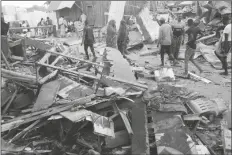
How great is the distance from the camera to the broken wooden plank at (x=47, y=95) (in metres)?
4.36

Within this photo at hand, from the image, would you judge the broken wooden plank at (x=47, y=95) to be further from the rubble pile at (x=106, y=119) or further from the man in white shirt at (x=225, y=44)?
the man in white shirt at (x=225, y=44)

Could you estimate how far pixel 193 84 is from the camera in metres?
6.79

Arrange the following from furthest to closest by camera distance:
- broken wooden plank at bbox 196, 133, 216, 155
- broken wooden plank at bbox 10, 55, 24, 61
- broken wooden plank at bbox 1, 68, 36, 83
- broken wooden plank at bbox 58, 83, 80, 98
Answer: broken wooden plank at bbox 10, 55, 24, 61 → broken wooden plank at bbox 58, 83, 80, 98 → broken wooden plank at bbox 1, 68, 36, 83 → broken wooden plank at bbox 196, 133, 216, 155

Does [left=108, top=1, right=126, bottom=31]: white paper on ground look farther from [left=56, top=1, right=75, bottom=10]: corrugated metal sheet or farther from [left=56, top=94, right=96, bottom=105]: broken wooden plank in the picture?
[left=56, top=94, right=96, bottom=105]: broken wooden plank

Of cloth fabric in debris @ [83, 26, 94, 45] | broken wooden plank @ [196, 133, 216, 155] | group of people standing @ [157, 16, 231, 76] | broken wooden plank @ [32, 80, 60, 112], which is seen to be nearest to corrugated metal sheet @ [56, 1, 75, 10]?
cloth fabric in debris @ [83, 26, 94, 45]

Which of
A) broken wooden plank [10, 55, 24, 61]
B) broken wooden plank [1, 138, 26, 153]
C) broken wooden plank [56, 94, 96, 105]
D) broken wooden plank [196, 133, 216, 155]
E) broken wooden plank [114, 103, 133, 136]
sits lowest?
broken wooden plank [196, 133, 216, 155]

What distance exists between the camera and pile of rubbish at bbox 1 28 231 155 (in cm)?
365

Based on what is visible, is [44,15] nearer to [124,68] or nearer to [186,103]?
[124,68]

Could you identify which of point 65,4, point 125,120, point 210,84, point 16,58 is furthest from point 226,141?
point 65,4

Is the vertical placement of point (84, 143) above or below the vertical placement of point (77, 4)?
below

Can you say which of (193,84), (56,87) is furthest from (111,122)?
(193,84)

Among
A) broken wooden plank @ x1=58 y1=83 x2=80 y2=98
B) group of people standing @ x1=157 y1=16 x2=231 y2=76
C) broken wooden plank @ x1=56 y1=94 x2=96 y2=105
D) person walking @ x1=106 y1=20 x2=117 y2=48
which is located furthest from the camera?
person walking @ x1=106 y1=20 x2=117 y2=48

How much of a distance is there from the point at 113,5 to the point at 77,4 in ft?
23.0

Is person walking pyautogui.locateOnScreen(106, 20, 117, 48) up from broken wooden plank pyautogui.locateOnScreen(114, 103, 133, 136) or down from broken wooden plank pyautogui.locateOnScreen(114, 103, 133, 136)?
up
